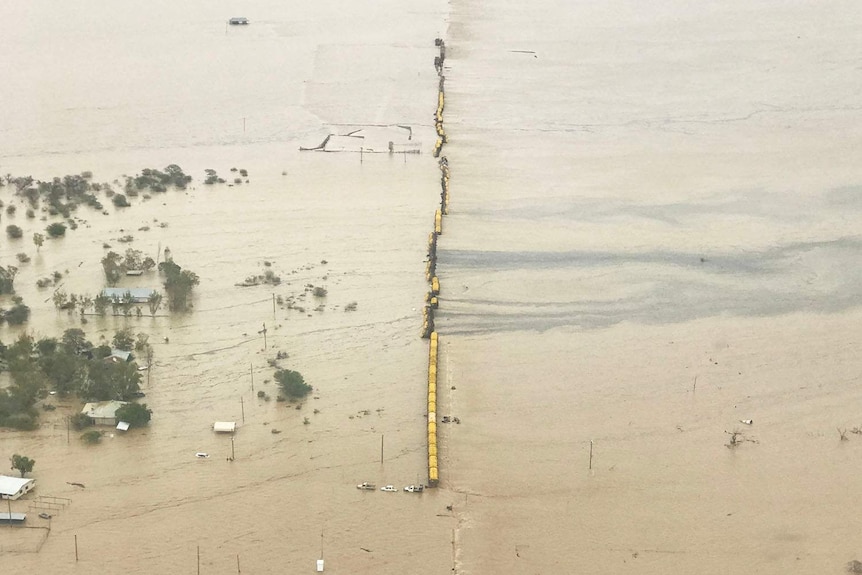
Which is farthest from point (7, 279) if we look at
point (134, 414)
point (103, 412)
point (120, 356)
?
point (134, 414)

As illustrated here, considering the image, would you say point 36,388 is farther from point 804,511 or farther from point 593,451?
point 804,511

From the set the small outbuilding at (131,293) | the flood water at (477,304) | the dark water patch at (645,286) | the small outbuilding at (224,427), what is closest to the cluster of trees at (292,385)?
the flood water at (477,304)

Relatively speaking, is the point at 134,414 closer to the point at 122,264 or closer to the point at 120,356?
the point at 120,356

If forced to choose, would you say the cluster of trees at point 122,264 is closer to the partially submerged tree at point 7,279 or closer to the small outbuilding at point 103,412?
the partially submerged tree at point 7,279

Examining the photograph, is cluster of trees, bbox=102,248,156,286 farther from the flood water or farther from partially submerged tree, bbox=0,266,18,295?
partially submerged tree, bbox=0,266,18,295

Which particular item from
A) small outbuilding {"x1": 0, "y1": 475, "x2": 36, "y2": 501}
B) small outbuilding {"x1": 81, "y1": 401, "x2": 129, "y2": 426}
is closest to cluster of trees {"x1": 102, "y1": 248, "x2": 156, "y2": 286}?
small outbuilding {"x1": 81, "y1": 401, "x2": 129, "y2": 426}

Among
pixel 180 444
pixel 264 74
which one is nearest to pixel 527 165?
pixel 264 74
